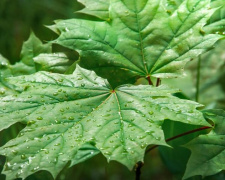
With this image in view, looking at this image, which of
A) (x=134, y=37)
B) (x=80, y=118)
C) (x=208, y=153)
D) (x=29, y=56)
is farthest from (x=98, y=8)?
(x=208, y=153)

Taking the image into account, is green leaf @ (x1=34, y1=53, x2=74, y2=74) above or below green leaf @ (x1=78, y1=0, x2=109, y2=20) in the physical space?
below

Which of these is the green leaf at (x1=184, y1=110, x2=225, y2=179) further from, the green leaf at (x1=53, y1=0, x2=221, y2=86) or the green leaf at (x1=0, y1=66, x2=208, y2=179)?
the green leaf at (x1=53, y1=0, x2=221, y2=86)

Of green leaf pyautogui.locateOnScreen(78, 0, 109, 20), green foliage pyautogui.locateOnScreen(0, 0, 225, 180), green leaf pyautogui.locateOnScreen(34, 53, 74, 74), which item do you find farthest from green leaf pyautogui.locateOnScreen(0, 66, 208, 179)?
green leaf pyautogui.locateOnScreen(78, 0, 109, 20)

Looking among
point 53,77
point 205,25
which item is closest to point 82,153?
point 53,77

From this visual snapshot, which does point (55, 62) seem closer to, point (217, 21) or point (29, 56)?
point (29, 56)

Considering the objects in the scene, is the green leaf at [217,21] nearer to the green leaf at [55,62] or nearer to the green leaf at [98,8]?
the green leaf at [98,8]

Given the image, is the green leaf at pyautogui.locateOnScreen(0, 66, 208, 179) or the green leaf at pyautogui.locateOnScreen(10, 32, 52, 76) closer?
the green leaf at pyautogui.locateOnScreen(0, 66, 208, 179)

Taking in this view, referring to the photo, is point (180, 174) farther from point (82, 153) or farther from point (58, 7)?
point (58, 7)

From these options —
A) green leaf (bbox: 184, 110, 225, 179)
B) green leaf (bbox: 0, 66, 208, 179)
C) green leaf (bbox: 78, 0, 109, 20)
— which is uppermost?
green leaf (bbox: 78, 0, 109, 20)
